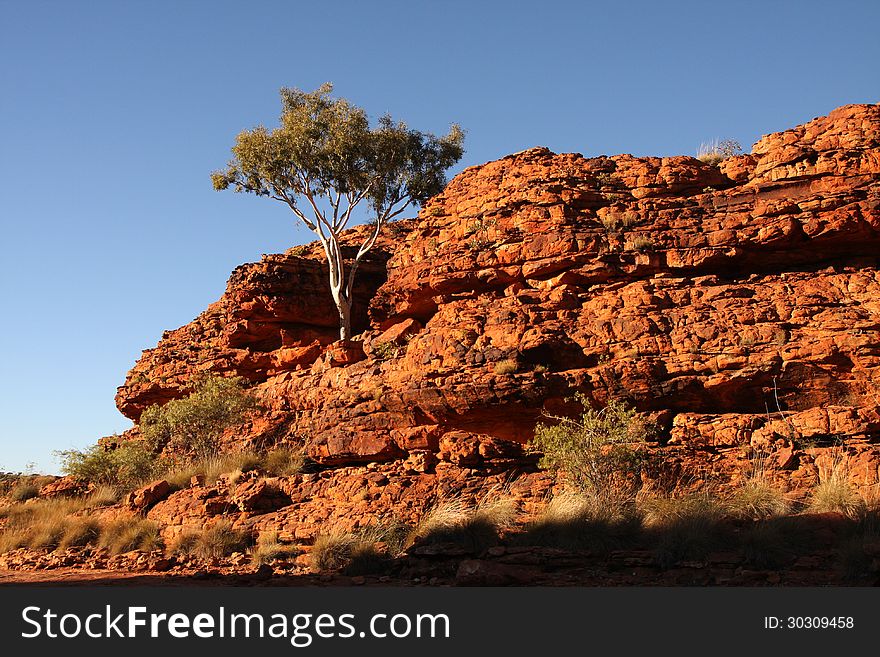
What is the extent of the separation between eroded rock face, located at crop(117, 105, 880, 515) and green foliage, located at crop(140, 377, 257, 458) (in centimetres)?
136

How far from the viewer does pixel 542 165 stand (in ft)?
70.3

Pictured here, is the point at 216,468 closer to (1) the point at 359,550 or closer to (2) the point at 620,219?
(1) the point at 359,550

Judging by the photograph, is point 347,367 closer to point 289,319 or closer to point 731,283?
point 289,319

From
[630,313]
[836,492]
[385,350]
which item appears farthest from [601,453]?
[385,350]

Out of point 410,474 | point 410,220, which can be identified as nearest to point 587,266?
point 410,474

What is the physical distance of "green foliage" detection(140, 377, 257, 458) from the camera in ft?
73.1

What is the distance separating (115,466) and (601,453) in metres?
16.3

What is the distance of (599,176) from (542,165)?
1.87 meters

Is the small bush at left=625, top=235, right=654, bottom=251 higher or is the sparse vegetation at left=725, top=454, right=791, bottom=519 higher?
the small bush at left=625, top=235, right=654, bottom=251

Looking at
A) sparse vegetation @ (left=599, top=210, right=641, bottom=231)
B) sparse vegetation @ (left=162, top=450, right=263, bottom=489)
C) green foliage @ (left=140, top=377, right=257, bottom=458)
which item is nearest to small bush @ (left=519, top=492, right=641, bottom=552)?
sparse vegetation @ (left=599, top=210, right=641, bottom=231)

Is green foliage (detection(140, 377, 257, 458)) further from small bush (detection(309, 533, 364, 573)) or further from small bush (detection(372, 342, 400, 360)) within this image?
small bush (detection(309, 533, 364, 573))

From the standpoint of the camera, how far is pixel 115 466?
2283 centimetres

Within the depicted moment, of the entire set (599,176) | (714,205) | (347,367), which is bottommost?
(347,367)

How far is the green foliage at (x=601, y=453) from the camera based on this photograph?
1405 cm
